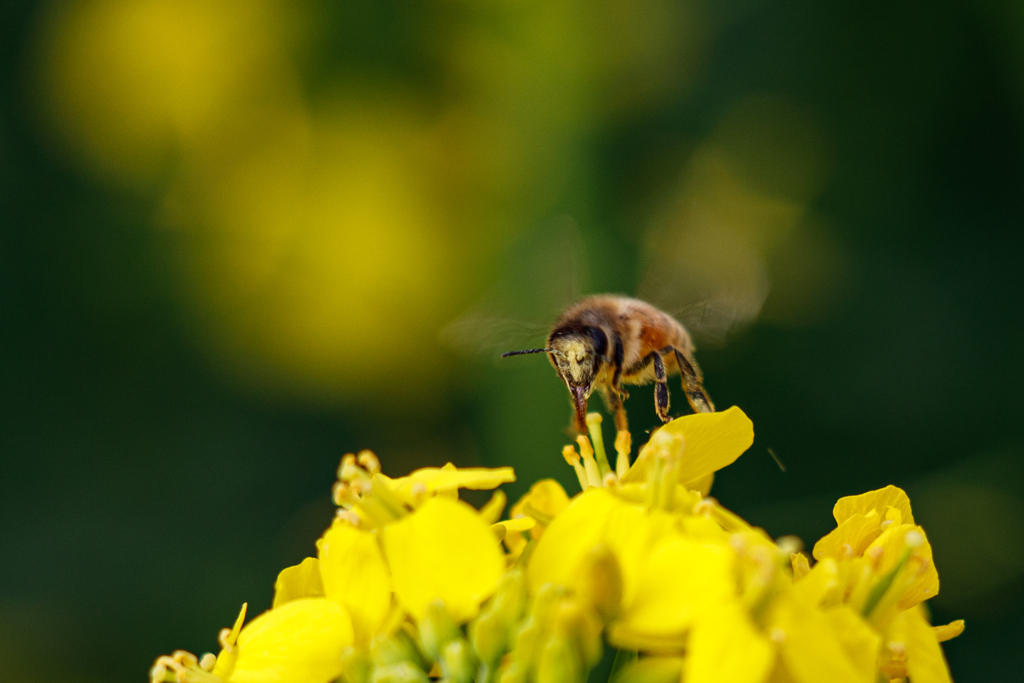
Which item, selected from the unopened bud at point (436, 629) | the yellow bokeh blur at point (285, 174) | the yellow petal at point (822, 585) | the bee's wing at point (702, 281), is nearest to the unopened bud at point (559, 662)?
the unopened bud at point (436, 629)

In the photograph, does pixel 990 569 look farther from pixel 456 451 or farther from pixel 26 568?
pixel 26 568

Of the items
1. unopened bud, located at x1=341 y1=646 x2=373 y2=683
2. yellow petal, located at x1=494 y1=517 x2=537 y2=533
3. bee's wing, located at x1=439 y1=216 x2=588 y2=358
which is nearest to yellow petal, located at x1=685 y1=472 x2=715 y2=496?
yellow petal, located at x1=494 y1=517 x2=537 y2=533

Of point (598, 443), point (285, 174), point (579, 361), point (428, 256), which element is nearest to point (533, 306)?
point (579, 361)

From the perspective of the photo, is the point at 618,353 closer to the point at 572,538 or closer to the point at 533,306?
the point at 533,306

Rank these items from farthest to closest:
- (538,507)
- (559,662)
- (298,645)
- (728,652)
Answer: (538,507) < (298,645) < (559,662) < (728,652)

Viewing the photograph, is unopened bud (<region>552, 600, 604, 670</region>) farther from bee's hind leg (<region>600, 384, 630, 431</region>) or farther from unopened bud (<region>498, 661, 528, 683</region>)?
bee's hind leg (<region>600, 384, 630, 431</region>)

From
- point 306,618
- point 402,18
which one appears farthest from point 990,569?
point 402,18

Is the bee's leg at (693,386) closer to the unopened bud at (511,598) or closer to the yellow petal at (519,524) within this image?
the yellow petal at (519,524)
